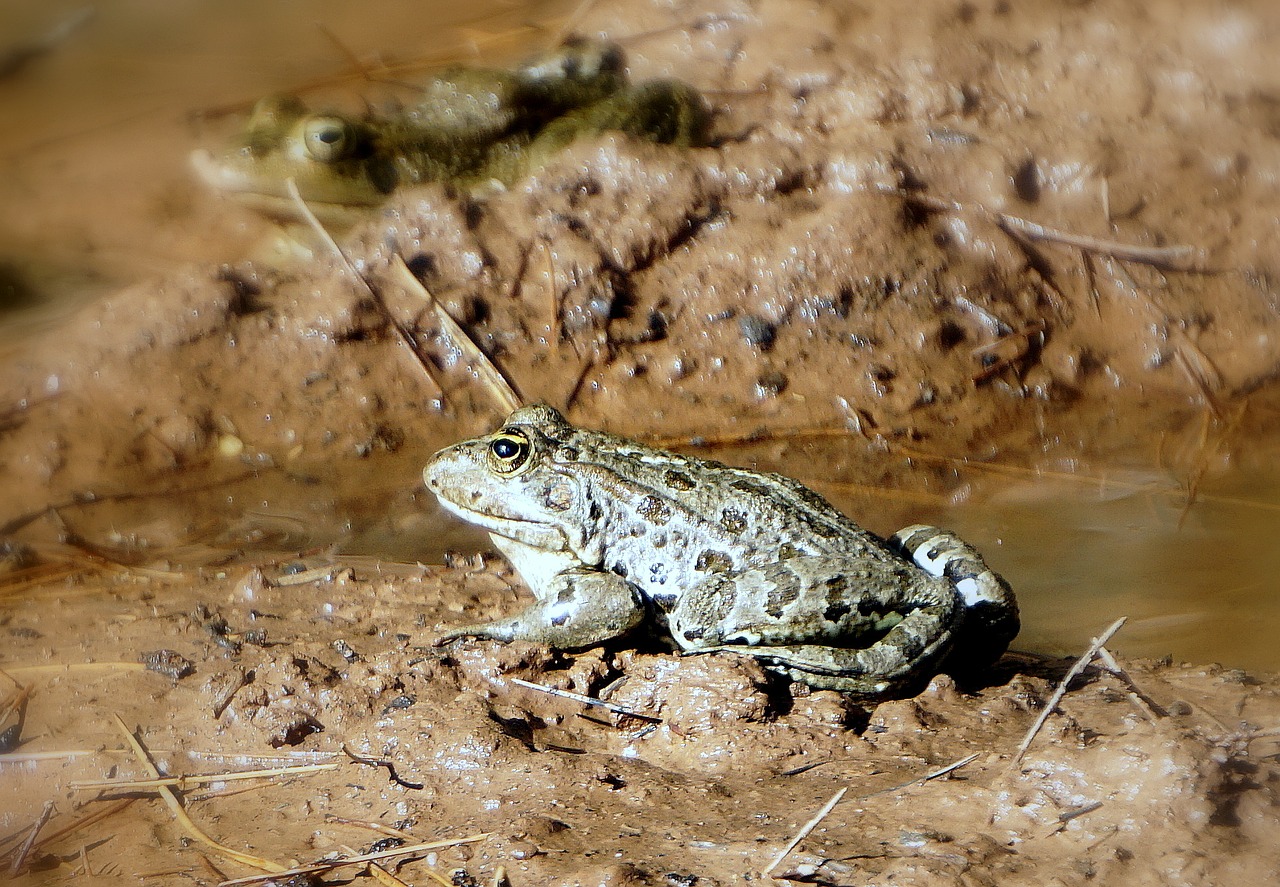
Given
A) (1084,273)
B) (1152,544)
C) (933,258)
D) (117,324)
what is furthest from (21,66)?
(1152,544)

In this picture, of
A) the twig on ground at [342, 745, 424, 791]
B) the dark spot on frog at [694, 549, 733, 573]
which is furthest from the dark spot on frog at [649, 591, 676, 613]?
the twig on ground at [342, 745, 424, 791]

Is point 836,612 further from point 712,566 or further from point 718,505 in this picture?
point 718,505

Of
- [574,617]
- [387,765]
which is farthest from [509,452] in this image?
[387,765]

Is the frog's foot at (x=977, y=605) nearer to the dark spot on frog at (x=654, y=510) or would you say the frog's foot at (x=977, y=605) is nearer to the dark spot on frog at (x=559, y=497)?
the dark spot on frog at (x=654, y=510)

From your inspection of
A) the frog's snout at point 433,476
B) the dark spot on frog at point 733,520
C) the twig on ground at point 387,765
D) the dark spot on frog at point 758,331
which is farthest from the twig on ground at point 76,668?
the dark spot on frog at point 758,331

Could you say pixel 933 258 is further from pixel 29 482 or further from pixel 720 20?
pixel 29 482
